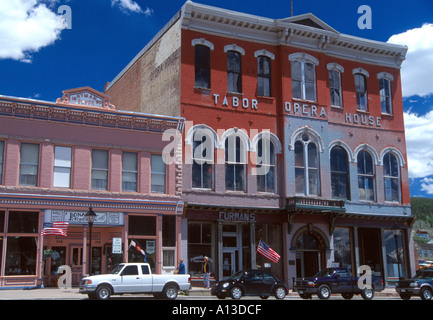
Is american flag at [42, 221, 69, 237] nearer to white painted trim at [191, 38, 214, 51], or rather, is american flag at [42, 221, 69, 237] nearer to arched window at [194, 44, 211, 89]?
arched window at [194, 44, 211, 89]

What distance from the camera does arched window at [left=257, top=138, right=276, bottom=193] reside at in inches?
1296

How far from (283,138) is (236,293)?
12.3m

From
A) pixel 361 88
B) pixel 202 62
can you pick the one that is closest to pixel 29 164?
pixel 202 62

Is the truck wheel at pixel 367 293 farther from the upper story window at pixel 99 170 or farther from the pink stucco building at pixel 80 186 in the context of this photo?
the upper story window at pixel 99 170

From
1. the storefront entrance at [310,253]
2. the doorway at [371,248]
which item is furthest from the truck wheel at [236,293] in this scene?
the doorway at [371,248]

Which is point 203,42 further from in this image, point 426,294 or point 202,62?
point 426,294

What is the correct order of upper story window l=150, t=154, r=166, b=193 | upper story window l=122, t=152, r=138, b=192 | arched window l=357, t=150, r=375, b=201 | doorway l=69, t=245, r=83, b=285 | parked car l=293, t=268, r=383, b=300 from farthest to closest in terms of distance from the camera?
arched window l=357, t=150, r=375, b=201 → upper story window l=150, t=154, r=166, b=193 → upper story window l=122, t=152, r=138, b=192 → doorway l=69, t=245, r=83, b=285 → parked car l=293, t=268, r=383, b=300

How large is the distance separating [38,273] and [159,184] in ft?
26.0

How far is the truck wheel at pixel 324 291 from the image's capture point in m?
Result: 25.9

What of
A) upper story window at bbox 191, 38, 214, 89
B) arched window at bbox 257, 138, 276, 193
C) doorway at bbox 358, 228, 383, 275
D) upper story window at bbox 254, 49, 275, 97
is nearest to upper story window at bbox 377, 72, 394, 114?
doorway at bbox 358, 228, 383, 275

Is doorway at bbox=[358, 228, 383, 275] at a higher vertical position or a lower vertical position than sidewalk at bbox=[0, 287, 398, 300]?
higher

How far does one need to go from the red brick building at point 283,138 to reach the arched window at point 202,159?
2.4 inches

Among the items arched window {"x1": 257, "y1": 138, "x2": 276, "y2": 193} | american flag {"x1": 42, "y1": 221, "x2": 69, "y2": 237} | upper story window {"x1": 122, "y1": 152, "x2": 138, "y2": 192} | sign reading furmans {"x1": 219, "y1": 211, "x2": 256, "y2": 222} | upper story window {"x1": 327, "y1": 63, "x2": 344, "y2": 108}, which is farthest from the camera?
upper story window {"x1": 327, "y1": 63, "x2": 344, "y2": 108}

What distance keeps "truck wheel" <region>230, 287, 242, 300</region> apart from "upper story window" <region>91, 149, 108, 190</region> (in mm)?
9154
